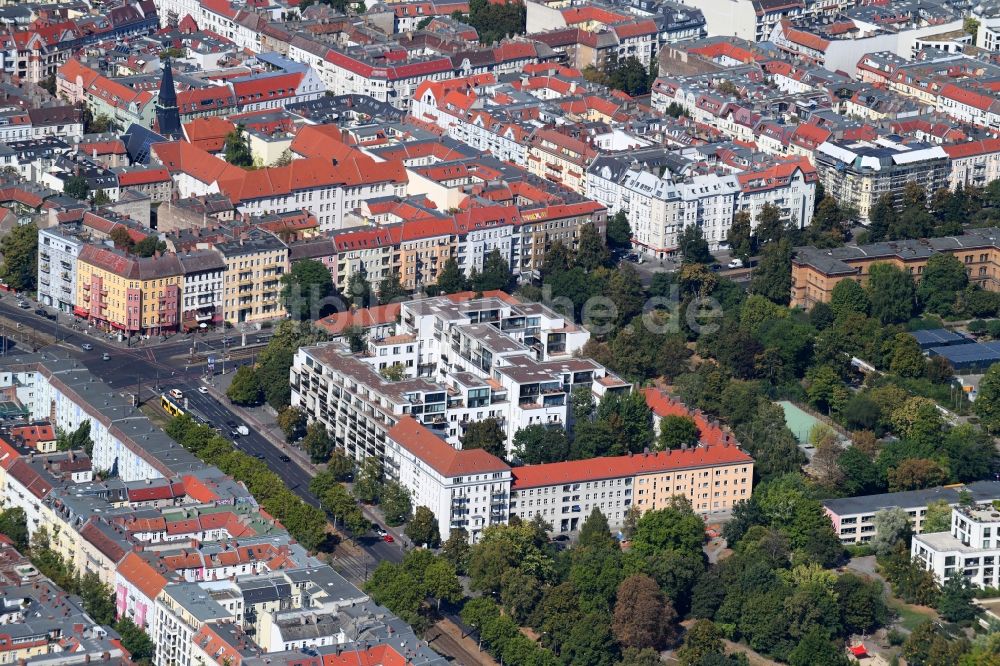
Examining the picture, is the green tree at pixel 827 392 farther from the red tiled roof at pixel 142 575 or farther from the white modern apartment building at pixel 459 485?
the red tiled roof at pixel 142 575

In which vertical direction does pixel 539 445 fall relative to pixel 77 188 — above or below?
below

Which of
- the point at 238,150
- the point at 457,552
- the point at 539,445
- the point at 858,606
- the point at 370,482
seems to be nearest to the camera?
the point at 858,606

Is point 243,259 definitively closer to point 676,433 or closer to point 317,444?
point 317,444

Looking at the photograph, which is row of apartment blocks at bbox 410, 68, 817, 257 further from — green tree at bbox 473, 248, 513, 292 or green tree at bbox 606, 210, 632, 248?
green tree at bbox 473, 248, 513, 292

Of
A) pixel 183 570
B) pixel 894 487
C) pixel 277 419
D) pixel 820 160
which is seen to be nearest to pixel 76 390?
pixel 277 419

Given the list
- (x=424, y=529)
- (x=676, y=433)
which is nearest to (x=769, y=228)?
(x=676, y=433)

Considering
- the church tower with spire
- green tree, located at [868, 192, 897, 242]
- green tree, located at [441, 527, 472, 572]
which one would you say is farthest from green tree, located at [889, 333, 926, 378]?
the church tower with spire
